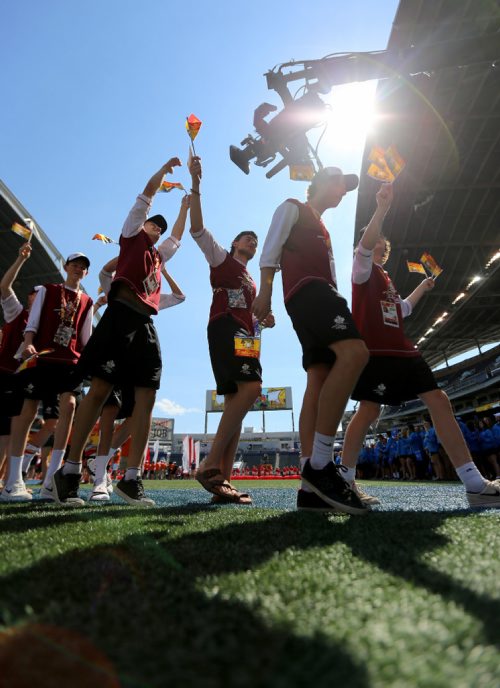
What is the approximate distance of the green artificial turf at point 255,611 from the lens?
0.45 m

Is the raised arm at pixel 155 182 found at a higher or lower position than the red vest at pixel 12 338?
higher

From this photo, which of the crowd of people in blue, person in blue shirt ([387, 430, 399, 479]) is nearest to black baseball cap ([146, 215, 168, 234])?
the crowd of people in blue

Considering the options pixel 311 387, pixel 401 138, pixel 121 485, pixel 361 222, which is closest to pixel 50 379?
pixel 121 485

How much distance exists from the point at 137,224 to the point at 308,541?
7.89ft

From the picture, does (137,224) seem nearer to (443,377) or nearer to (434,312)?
(434,312)

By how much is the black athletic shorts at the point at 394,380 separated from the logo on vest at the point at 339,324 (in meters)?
0.70

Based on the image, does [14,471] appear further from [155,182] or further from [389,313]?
[389,313]

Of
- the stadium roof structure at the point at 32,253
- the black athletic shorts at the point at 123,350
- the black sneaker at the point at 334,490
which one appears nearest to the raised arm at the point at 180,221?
the black athletic shorts at the point at 123,350

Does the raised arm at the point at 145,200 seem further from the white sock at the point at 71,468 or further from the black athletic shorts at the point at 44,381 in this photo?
the white sock at the point at 71,468

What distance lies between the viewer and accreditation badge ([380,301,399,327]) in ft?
9.07

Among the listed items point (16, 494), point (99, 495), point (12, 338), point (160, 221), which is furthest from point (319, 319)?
point (12, 338)

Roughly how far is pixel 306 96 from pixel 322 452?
9.73 meters

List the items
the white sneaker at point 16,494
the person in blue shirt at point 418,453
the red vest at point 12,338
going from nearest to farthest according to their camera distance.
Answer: the white sneaker at point 16,494 < the red vest at point 12,338 < the person in blue shirt at point 418,453

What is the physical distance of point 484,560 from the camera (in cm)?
97
